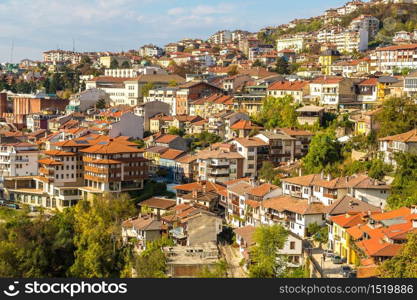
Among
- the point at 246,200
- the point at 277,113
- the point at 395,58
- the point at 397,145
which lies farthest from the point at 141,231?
the point at 395,58

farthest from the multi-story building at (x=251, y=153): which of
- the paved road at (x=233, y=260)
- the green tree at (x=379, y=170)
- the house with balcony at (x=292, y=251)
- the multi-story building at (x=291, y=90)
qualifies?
the house with balcony at (x=292, y=251)

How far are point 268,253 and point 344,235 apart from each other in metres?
2.22

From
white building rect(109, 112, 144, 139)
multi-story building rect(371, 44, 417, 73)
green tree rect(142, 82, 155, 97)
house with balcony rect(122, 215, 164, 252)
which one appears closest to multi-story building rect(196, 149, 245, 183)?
house with balcony rect(122, 215, 164, 252)

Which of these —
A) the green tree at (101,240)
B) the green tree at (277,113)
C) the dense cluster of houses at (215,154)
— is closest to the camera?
the green tree at (101,240)

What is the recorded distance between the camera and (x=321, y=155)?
80.7 ft

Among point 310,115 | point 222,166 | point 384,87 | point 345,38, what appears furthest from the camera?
point 345,38

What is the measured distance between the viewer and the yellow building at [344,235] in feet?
58.4

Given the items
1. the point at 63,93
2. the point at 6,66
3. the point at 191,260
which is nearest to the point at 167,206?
the point at 191,260

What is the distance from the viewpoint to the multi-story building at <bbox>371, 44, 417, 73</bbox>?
1527 inches

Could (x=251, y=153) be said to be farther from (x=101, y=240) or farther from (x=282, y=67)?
(x=282, y=67)

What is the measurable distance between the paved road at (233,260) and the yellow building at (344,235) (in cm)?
258

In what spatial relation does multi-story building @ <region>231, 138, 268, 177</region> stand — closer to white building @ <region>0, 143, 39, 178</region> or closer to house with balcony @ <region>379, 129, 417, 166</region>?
house with balcony @ <region>379, 129, 417, 166</region>

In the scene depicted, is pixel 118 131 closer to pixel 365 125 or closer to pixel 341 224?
pixel 365 125

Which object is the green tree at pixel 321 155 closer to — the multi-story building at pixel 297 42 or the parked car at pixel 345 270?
the parked car at pixel 345 270
